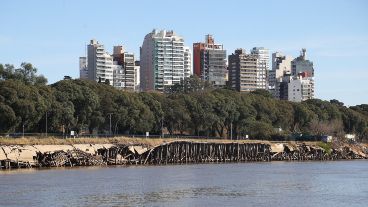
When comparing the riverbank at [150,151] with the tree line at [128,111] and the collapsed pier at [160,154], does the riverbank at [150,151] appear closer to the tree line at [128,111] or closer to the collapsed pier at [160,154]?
the collapsed pier at [160,154]

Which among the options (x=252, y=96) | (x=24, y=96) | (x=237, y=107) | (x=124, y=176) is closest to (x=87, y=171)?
(x=124, y=176)

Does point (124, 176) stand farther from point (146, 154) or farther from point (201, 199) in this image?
point (146, 154)

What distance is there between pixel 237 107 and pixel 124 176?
288 feet

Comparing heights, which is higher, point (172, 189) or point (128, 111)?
point (128, 111)

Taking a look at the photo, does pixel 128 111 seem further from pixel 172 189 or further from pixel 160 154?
pixel 172 189

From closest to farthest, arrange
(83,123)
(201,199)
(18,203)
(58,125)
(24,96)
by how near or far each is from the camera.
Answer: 1. (18,203)
2. (201,199)
3. (24,96)
4. (58,125)
5. (83,123)

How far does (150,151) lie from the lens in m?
126

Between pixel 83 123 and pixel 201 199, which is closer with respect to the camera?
pixel 201 199

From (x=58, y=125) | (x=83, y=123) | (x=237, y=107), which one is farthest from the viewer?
(x=237, y=107)

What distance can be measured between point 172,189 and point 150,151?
53560 millimetres

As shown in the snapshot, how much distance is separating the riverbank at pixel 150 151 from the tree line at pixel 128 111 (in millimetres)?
10851

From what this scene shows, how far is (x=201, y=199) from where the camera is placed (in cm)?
6331

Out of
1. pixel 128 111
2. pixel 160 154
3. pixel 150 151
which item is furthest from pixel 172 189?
pixel 128 111

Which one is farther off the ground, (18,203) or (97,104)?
(97,104)
